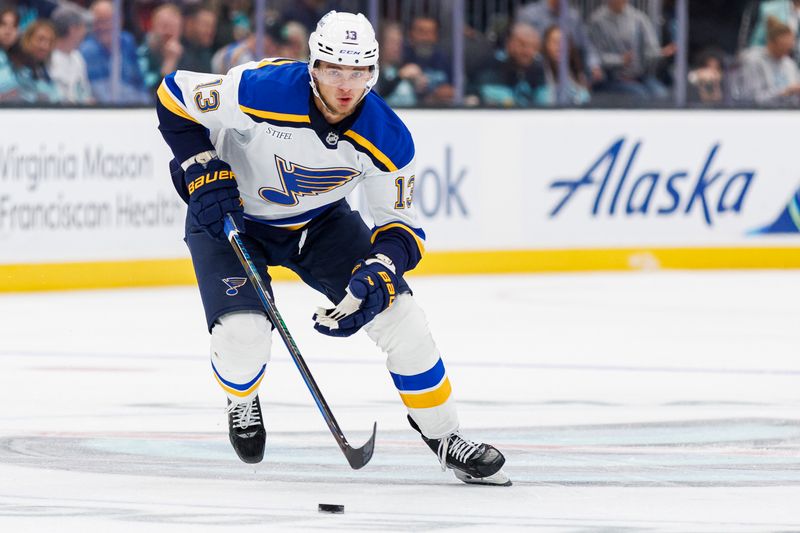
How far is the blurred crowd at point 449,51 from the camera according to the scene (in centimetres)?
936

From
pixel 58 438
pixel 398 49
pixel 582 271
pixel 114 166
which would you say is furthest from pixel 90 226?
pixel 58 438

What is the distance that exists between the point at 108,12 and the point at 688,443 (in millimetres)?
5573

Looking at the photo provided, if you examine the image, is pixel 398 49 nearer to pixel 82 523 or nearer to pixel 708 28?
pixel 708 28

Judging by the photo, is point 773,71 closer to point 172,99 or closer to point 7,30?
point 7,30

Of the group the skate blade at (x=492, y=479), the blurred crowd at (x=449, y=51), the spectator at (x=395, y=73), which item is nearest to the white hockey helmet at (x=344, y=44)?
the skate blade at (x=492, y=479)

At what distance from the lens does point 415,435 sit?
198 inches

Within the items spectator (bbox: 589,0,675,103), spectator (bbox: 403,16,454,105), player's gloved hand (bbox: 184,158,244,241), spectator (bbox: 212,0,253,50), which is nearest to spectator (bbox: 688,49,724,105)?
spectator (bbox: 589,0,675,103)

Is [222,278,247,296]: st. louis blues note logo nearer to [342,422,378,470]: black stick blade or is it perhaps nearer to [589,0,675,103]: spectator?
[342,422,378,470]: black stick blade

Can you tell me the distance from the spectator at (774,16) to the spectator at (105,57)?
434 cm

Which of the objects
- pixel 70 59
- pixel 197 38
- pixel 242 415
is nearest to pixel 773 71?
pixel 197 38

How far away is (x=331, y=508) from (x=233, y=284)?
0.73 metres

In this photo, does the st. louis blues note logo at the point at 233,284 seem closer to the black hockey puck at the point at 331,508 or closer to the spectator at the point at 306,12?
the black hockey puck at the point at 331,508

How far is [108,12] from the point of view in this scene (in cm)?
955

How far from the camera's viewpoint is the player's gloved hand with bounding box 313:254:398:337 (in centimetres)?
413
